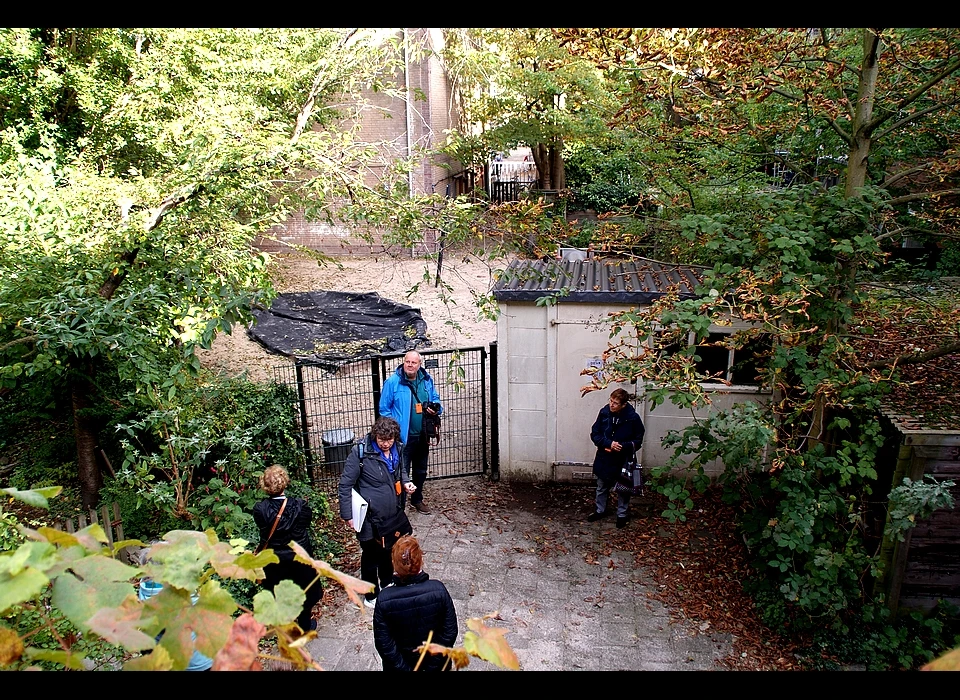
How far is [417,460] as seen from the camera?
7.58 metres

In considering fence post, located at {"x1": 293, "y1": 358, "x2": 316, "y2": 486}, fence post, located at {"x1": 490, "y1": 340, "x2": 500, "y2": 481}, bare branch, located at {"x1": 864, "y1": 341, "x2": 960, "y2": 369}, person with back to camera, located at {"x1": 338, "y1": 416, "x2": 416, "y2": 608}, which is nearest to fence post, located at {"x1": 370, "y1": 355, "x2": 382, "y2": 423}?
fence post, located at {"x1": 293, "y1": 358, "x2": 316, "y2": 486}

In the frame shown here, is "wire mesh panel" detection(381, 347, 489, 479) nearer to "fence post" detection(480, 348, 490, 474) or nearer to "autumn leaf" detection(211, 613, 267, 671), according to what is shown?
"fence post" detection(480, 348, 490, 474)

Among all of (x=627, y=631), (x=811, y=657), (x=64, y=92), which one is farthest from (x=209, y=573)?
(x=64, y=92)

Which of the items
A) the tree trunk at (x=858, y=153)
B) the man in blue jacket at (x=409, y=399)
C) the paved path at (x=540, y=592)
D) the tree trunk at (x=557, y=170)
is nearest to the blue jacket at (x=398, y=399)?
the man in blue jacket at (x=409, y=399)

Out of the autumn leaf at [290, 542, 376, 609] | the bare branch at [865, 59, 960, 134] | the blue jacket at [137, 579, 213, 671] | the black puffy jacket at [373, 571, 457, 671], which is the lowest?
the black puffy jacket at [373, 571, 457, 671]

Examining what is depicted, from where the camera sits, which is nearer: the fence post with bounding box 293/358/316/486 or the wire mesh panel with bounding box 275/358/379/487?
the fence post with bounding box 293/358/316/486

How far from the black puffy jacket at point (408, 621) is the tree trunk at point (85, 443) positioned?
488 cm

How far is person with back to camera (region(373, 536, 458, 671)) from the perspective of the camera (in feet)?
12.4

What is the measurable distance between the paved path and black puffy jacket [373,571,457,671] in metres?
0.92

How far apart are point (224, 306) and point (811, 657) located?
5.59 metres

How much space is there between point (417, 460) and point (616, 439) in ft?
7.58

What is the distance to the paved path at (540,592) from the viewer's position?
17.4ft

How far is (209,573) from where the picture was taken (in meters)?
1.45

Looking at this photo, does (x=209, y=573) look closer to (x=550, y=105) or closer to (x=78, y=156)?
(x=78, y=156)
